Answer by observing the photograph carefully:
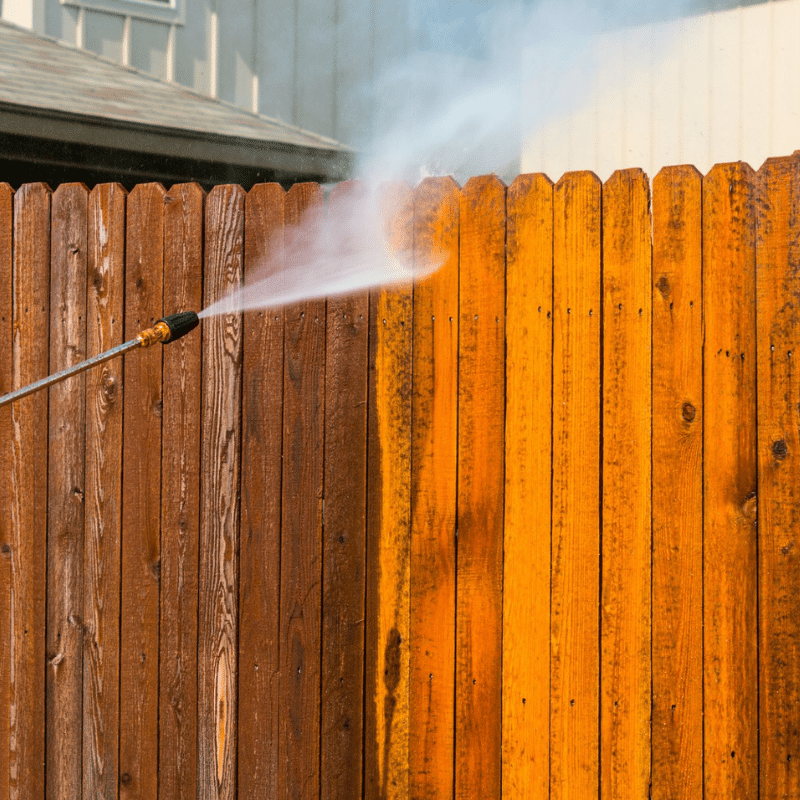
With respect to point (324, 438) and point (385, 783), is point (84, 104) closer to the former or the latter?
point (324, 438)

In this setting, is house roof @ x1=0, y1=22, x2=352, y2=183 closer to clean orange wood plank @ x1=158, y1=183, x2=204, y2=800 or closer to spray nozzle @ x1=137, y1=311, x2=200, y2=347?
clean orange wood plank @ x1=158, y1=183, x2=204, y2=800

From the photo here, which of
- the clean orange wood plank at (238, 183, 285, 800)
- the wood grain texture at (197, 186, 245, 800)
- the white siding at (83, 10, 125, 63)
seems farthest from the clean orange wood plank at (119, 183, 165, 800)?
the white siding at (83, 10, 125, 63)

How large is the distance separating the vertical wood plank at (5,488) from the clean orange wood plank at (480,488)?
5.78 ft

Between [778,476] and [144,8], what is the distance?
22.1 feet

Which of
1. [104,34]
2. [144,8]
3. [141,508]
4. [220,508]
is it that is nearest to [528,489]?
[220,508]

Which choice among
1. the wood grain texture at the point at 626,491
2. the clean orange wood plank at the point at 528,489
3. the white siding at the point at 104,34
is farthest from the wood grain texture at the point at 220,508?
the white siding at the point at 104,34

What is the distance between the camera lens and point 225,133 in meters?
6.55

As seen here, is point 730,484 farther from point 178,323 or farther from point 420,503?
point 178,323

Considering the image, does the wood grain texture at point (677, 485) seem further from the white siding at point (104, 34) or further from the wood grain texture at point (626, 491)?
the white siding at point (104, 34)

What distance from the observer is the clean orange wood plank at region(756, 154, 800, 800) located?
2.69 meters

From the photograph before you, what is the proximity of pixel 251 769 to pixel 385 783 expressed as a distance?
48 cm

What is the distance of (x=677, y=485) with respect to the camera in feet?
9.23

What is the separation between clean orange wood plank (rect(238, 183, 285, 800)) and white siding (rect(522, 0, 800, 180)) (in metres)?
3.44

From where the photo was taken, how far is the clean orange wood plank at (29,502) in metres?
3.74
